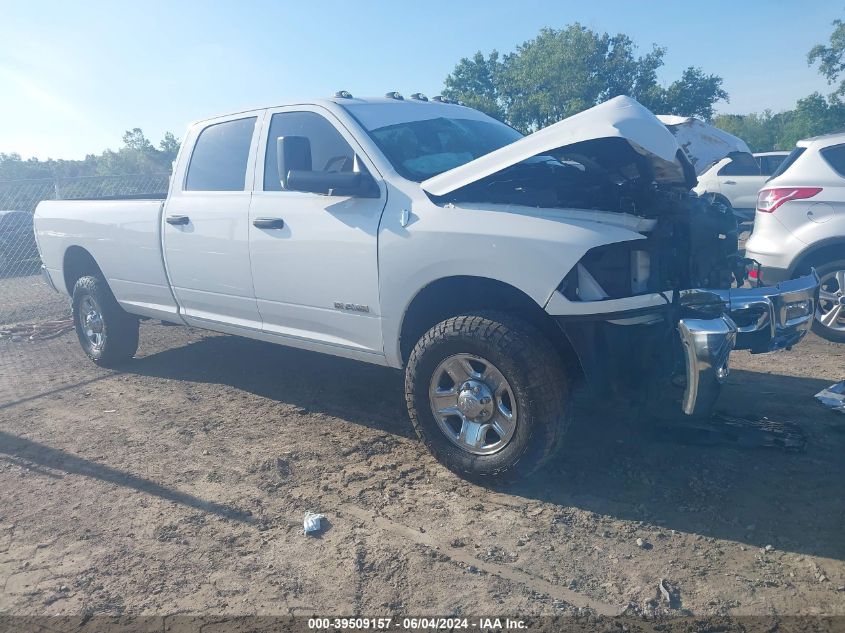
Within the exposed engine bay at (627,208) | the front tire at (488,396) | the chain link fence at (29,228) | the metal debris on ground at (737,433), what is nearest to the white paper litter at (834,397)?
the metal debris on ground at (737,433)

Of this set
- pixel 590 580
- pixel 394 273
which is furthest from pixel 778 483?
pixel 394 273

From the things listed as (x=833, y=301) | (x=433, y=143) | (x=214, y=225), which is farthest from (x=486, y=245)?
(x=833, y=301)

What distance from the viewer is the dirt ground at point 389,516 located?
2.67 meters

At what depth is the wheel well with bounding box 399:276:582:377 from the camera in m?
3.42

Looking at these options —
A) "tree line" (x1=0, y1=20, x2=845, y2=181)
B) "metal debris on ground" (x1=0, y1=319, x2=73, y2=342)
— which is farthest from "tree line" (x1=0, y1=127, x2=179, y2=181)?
"metal debris on ground" (x1=0, y1=319, x2=73, y2=342)

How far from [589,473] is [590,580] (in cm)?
95

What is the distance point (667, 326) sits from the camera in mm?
3232

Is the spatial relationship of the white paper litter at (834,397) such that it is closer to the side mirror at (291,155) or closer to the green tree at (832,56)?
the side mirror at (291,155)

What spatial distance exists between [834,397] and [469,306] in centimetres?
256

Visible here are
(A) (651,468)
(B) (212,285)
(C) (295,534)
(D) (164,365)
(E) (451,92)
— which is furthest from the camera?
(E) (451,92)

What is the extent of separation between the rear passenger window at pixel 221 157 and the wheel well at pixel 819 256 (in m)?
4.77

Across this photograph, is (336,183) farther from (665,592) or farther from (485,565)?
(665,592)

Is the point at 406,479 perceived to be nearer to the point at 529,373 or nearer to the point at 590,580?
the point at 529,373

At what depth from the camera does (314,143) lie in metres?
4.36
